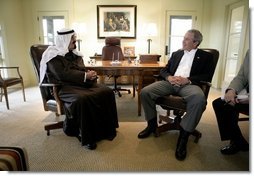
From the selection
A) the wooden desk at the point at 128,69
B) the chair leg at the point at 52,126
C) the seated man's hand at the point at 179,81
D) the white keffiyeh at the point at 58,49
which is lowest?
the chair leg at the point at 52,126

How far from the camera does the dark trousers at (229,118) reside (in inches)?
66.5

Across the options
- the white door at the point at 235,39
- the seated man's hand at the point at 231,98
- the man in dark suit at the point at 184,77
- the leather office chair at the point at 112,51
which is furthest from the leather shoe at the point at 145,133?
the white door at the point at 235,39

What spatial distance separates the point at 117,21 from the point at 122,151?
376cm

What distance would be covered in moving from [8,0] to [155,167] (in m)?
4.76

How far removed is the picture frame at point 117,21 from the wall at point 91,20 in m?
0.11

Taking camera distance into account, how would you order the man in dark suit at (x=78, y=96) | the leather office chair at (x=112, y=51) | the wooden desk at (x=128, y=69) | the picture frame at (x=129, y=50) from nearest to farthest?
the man in dark suit at (x=78, y=96)
the wooden desk at (x=128, y=69)
the leather office chair at (x=112, y=51)
the picture frame at (x=129, y=50)

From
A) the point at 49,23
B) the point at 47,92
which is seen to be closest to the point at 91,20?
the point at 49,23

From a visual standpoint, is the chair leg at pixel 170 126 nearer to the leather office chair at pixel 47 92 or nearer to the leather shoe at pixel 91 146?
the leather shoe at pixel 91 146

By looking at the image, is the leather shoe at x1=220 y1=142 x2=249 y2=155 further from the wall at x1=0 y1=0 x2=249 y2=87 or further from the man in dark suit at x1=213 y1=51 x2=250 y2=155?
the wall at x1=0 y1=0 x2=249 y2=87

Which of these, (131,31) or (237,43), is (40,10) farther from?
(237,43)

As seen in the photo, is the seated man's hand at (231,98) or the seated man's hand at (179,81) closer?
the seated man's hand at (231,98)

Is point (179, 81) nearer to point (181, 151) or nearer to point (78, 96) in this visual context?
point (181, 151)

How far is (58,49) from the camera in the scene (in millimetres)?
2031

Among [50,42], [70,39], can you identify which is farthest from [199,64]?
[50,42]
